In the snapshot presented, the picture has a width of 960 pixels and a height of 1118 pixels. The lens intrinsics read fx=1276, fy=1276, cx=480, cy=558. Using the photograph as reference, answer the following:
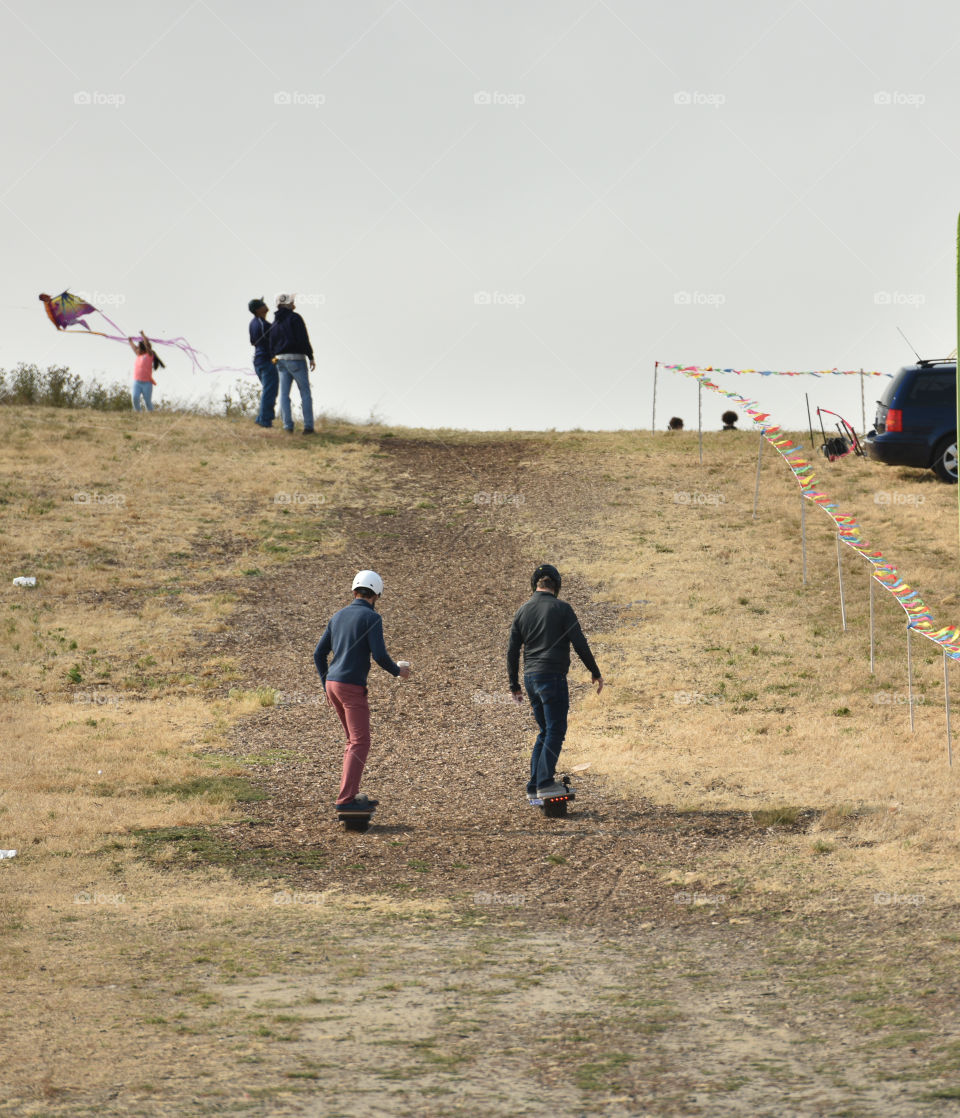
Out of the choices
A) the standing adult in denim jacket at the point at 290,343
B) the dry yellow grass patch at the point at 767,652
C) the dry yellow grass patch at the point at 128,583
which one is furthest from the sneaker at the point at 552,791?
the standing adult in denim jacket at the point at 290,343

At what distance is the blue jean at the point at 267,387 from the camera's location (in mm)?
23125

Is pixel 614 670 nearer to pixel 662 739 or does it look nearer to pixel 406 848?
pixel 662 739

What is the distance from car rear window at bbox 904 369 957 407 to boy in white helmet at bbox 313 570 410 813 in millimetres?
12918

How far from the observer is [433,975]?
5957 mm

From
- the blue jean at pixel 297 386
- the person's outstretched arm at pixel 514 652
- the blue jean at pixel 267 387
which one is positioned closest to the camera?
the person's outstretched arm at pixel 514 652

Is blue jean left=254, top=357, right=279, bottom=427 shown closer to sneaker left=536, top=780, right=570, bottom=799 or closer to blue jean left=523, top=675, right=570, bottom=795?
blue jean left=523, top=675, right=570, bottom=795

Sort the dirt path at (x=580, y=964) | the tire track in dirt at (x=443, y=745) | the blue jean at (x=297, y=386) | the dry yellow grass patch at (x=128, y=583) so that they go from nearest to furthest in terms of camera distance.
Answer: the dirt path at (x=580, y=964) < the tire track in dirt at (x=443, y=745) < the dry yellow grass patch at (x=128, y=583) < the blue jean at (x=297, y=386)

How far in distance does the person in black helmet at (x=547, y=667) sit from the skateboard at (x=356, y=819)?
129 cm

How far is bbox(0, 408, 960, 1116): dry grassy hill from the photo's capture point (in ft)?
16.4

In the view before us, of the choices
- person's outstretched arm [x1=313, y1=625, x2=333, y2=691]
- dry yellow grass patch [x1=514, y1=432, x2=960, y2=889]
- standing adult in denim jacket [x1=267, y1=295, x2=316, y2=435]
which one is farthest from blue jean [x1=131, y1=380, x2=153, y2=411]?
person's outstretched arm [x1=313, y1=625, x2=333, y2=691]

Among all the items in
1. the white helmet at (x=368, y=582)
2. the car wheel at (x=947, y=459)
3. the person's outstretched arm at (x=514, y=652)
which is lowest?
the person's outstretched arm at (x=514, y=652)

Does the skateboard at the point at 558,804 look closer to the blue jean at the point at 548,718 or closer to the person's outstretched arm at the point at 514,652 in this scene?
the blue jean at the point at 548,718

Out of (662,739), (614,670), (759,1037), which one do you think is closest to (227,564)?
(614,670)

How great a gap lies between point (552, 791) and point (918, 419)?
12593 millimetres
